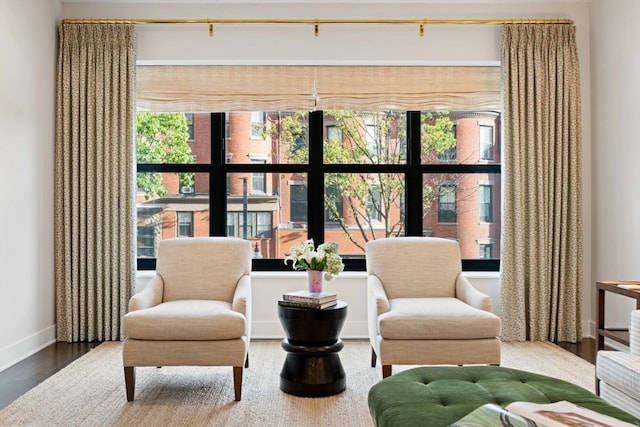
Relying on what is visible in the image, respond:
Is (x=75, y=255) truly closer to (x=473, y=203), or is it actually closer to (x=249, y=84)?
(x=249, y=84)

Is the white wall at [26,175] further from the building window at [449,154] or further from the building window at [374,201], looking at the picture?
the building window at [449,154]

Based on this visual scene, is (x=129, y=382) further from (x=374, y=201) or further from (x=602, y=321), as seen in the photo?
(x=602, y=321)

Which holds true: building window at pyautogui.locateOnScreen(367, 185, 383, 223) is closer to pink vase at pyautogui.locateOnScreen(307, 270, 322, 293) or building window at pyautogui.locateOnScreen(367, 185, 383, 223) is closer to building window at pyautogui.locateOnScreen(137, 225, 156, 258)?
pink vase at pyautogui.locateOnScreen(307, 270, 322, 293)

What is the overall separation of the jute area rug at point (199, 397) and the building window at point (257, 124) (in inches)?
77.6

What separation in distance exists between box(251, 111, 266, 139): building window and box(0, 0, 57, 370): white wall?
164 centimetres

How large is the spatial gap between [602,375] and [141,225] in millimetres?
3890

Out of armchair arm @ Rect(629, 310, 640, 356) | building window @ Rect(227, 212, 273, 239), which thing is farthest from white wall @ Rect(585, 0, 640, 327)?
building window @ Rect(227, 212, 273, 239)

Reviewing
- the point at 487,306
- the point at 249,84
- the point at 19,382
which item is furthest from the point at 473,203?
the point at 19,382

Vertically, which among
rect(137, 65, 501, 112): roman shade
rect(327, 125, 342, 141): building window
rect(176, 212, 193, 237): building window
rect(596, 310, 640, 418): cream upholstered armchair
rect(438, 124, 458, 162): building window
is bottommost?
rect(596, 310, 640, 418): cream upholstered armchair

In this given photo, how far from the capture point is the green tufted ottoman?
1.88 m

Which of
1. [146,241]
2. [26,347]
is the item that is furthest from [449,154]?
[26,347]

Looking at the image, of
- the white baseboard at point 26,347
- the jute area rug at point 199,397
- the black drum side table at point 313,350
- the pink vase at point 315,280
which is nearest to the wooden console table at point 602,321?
the jute area rug at point 199,397

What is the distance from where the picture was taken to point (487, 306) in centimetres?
348

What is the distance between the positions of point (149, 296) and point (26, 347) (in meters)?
1.28
